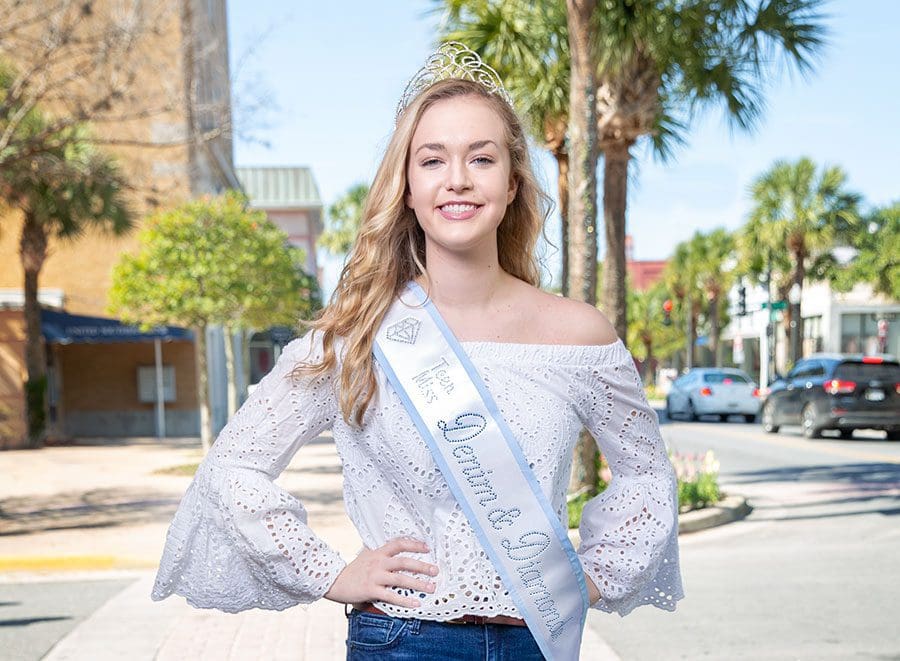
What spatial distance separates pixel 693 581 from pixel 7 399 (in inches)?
687

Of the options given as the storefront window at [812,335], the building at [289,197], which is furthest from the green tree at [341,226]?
the storefront window at [812,335]

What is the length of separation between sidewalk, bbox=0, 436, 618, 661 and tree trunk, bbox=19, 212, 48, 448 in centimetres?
339

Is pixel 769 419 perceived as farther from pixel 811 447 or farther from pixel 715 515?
pixel 715 515

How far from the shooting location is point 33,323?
21406 mm

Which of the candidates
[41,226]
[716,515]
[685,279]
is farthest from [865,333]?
[716,515]

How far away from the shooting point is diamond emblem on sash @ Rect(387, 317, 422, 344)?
2.07 meters

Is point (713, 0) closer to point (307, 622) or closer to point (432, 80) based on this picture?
point (307, 622)

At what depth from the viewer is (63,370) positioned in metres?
25.6

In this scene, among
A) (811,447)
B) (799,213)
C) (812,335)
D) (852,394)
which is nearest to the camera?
(811,447)

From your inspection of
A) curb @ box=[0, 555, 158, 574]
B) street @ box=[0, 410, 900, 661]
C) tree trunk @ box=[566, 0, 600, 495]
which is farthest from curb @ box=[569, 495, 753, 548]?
curb @ box=[0, 555, 158, 574]

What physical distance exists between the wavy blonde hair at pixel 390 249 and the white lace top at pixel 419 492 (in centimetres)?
5

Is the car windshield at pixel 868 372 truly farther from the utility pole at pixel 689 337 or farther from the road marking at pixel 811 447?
the utility pole at pixel 689 337

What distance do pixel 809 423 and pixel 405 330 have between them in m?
18.8

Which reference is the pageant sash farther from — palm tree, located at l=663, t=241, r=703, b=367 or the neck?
palm tree, located at l=663, t=241, r=703, b=367
